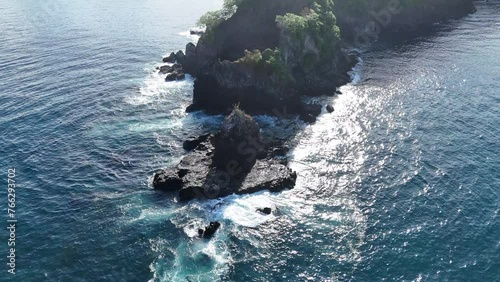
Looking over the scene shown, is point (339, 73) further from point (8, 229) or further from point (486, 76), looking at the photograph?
point (8, 229)

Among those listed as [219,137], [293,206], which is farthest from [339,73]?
[293,206]

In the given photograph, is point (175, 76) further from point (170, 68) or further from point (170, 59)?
point (170, 59)

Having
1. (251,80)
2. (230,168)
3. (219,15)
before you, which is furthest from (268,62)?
(230,168)

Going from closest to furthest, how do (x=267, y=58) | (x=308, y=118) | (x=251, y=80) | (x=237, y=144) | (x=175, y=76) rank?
(x=237, y=144)
(x=308, y=118)
(x=251, y=80)
(x=267, y=58)
(x=175, y=76)

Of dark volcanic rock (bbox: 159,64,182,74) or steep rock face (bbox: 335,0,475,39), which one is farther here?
steep rock face (bbox: 335,0,475,39)

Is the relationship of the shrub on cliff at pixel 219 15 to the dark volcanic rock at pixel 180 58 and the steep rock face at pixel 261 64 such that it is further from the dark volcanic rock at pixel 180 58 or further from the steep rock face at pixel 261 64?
the dark volcanic rock at pixel 180 58

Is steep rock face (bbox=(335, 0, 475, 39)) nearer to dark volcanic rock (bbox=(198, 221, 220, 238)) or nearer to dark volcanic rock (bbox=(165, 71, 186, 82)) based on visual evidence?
dark volcanic rock (bbox=(165, 71, 186, 82))

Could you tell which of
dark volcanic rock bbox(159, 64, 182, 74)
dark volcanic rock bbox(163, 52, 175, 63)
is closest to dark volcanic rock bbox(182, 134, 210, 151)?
dark volcanic rock bbox(159, 64, 182, 74)
